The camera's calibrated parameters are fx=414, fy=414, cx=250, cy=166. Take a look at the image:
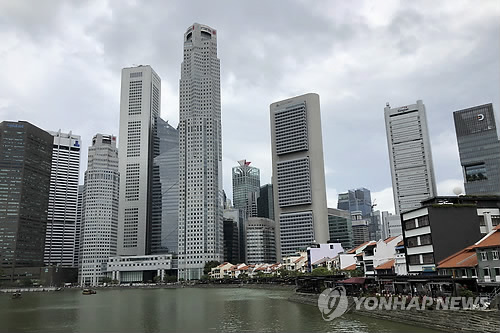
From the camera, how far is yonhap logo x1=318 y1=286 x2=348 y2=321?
194 feet

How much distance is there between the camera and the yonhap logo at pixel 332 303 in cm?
5902

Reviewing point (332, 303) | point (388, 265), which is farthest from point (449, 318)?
point (388, 265)

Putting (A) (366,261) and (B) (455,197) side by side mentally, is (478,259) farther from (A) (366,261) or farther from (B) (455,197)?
(A) (366,261)

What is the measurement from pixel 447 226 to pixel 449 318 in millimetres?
29376

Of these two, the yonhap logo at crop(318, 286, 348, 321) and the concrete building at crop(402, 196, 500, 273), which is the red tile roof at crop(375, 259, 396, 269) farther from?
the yonhap logo at crop(318, 286, 348, 321)

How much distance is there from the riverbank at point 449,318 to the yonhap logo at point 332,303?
694 centimetres

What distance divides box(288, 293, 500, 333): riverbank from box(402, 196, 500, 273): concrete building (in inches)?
816

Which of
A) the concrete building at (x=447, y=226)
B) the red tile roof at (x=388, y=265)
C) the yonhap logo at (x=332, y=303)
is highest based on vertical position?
the concrete building at (x=447, y=226)

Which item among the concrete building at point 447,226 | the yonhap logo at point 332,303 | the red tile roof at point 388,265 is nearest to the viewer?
the yonhap logo at point 332,303

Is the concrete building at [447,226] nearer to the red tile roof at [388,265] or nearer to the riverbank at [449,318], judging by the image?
the red tile roof at [388,265]

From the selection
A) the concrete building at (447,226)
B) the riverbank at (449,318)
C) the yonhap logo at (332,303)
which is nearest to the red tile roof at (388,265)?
the concrete building at (447,226)

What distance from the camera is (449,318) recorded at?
41.6 metres

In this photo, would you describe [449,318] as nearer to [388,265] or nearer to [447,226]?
[447,226]

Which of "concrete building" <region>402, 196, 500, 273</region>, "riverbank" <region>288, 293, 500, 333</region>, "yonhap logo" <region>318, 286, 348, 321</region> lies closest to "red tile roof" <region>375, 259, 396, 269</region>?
"concrete building" <region>402, 196, 500, 273</region>
